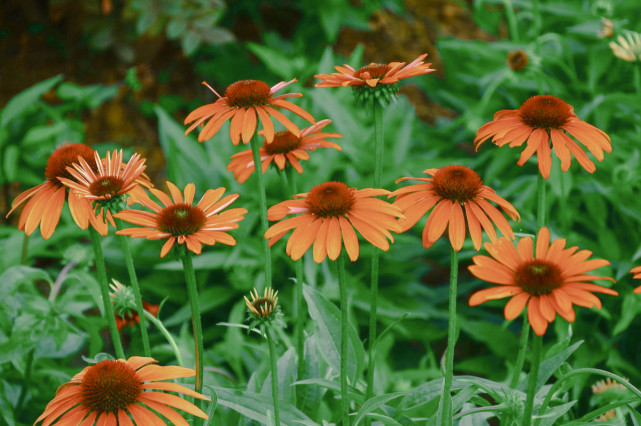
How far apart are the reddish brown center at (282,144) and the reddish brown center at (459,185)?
259 mm

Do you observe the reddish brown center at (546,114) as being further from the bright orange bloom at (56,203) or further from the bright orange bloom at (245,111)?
the bright orange bloom at (56,203)

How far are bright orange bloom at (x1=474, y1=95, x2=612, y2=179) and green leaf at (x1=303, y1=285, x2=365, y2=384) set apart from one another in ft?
1.30

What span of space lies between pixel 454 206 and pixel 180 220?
0.32 metres

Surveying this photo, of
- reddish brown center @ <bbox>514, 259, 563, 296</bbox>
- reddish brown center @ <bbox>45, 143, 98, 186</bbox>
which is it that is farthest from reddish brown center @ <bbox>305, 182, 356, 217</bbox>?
reddish brown center @ <bbox>45, 143, 98, 186</bbox>

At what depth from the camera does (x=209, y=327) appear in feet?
6.40

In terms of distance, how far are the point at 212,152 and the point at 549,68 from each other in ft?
4.03

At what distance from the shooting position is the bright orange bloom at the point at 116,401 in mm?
646

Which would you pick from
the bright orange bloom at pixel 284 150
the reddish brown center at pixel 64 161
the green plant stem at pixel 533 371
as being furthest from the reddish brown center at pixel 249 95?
the green plant stem at pixel 533 371

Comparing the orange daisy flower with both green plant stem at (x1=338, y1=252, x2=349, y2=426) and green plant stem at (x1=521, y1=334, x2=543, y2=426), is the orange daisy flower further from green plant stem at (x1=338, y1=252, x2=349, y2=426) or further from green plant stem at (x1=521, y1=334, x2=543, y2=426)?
green plant stem at (x1=521, y1=334, x2=543, y2=426)

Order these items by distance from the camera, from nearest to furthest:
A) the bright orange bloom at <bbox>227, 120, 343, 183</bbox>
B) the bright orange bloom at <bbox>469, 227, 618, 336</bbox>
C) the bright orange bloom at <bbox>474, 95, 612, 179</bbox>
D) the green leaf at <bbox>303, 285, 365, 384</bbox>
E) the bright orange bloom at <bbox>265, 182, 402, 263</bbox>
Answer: the bright orange bloom at <bbox>469, 227, 618, 336</bbox>
the bright orange bloom at <bbox>265, 182, 402, 263</bbox>
the bright orange bloom at <bbox>474, 95, 612, 179</bbox>
the bright orange bloom at <bbox>227, 120, 343, 183</bbox>
the green leaf at <bbox>303, 285, 365, 384</bbox>

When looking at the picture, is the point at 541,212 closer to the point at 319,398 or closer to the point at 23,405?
the point at 319,398

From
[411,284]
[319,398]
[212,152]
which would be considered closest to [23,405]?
[319,398]

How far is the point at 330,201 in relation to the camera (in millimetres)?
774

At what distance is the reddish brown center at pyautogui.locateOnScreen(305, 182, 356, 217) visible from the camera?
0.78 m
